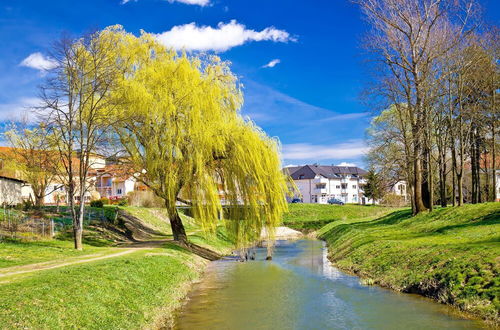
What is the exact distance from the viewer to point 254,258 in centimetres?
3119

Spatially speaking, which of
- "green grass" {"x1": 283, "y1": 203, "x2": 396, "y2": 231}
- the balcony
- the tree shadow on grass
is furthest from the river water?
the balcony

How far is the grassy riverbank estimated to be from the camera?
1089cm

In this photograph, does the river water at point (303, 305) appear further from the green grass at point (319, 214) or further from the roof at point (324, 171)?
the roof at point (324, 171)

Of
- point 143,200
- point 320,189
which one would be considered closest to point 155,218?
point 143,200

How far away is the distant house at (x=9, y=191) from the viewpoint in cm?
3912

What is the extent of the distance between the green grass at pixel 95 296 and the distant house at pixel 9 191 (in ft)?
80.7

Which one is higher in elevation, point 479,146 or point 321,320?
point 479,146

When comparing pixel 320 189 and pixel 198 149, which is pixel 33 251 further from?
pixel 320 189

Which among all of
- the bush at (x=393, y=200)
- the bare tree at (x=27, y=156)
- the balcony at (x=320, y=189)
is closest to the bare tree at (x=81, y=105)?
the bare tree at (x=27, y=156)

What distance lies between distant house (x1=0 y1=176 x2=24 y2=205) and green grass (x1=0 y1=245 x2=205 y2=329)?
24597 mm

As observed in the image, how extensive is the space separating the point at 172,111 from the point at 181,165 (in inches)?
127

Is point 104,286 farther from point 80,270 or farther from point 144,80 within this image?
point 144,80

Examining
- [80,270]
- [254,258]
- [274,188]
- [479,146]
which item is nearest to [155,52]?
[274,188]

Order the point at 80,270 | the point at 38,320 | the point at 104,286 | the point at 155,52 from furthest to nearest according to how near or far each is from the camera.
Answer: the point at 155,52 < the point at 80,270 < the point at 104,286 < the point at 38,320
